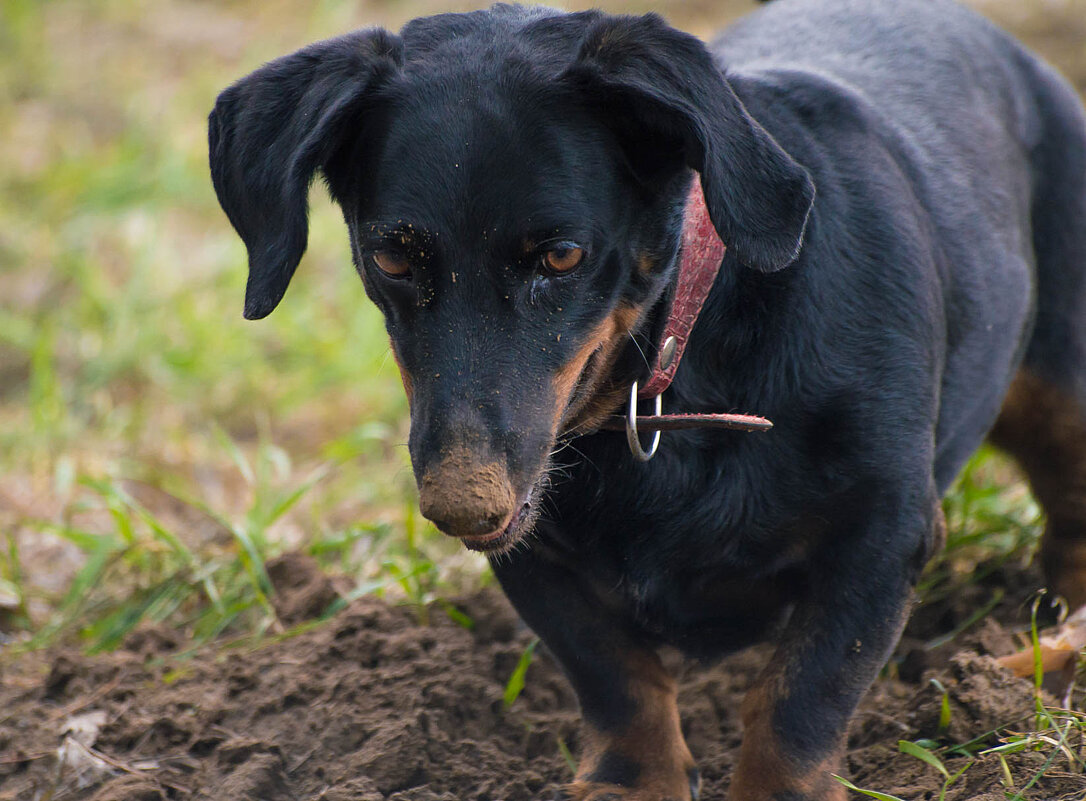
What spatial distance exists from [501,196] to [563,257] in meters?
0.15

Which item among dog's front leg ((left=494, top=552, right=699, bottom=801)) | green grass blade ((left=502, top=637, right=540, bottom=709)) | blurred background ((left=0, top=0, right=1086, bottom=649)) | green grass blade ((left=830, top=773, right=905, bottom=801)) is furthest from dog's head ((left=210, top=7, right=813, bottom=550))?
green grass blade ((left=502, top=637, right=540, bottom=709))

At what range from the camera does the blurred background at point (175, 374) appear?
4.16m

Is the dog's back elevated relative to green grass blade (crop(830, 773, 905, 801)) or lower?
elevated

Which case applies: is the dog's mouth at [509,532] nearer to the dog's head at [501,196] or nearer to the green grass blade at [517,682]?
the dog's head at [501,196]

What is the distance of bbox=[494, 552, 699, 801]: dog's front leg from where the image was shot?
2832mm

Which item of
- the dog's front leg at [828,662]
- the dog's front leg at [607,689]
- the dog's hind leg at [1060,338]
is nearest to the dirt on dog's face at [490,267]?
the dog's front leg at [607,689]

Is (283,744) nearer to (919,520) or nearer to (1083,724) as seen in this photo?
(919,520)

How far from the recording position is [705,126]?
2.33m

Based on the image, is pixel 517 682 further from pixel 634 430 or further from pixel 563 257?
pixel 563 257

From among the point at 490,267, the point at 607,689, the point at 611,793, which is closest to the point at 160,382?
the point at 607,689

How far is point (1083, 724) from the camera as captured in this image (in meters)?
2.70

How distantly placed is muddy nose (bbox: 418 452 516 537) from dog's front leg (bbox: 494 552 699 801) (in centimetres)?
69

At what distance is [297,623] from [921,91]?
2204 millimetres

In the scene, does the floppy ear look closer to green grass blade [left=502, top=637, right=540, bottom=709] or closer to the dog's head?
the dog's head
